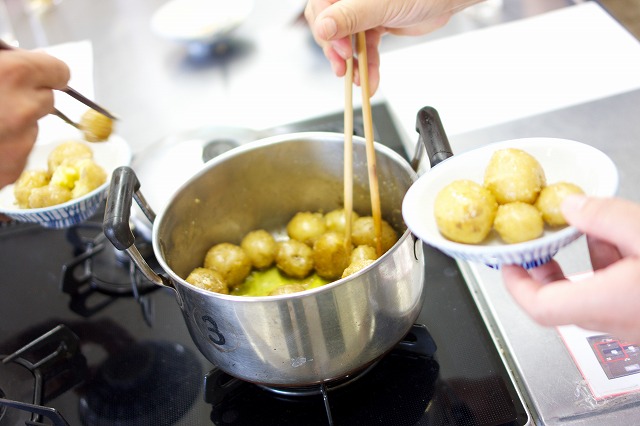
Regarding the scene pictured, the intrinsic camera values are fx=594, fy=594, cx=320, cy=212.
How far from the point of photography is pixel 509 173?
0.74 meters

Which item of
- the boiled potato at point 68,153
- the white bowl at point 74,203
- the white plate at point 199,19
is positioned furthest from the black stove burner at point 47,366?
the white plate at point 199,19

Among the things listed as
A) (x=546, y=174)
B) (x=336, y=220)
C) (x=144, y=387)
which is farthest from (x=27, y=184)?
(x=546, y=174)

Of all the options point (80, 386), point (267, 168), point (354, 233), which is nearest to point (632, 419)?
point (354, 233)

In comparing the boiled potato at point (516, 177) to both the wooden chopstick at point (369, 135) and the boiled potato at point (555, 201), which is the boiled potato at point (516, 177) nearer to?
the boiled potato at point (555, 201)

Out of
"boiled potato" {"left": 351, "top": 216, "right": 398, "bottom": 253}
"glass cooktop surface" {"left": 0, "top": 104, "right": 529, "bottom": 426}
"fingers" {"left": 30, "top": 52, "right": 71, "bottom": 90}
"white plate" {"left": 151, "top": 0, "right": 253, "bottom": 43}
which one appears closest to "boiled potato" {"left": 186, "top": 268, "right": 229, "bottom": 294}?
"glass cooktop surface" {"left": 0, "top": 104, "right": 529, "bottom": 426}

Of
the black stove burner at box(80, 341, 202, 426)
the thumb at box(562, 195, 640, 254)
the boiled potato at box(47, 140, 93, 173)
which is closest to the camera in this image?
the thumb at box(562, 195, 640, 254)

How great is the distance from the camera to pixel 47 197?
3.44ft

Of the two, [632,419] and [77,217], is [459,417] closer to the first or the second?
[632,419]

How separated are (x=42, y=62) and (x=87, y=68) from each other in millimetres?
825

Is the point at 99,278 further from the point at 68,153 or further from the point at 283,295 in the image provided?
the point at 283,295

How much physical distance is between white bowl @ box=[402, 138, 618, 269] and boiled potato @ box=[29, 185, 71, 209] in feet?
2.09

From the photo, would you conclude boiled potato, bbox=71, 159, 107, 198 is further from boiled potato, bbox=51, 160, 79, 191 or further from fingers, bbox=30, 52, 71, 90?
fingers, bbox=30, 52, 71, 90

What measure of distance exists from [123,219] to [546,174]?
22.3 inches

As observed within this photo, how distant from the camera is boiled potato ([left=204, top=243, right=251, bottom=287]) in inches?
41.3
